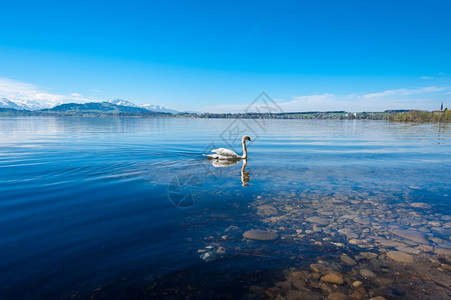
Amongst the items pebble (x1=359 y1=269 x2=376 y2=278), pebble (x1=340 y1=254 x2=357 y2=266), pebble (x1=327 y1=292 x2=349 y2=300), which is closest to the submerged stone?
pebble (x1=340 y1=254 x2=357 y2=266)

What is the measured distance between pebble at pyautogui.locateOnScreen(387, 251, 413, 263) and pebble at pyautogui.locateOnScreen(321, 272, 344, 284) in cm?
181

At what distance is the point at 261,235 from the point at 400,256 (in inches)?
138

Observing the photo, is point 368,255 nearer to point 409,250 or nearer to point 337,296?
point 409,250

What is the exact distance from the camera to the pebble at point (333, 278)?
5137 millimetres

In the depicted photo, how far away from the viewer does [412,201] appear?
995 centimetres

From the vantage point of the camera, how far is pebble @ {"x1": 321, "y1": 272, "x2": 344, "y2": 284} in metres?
5.14

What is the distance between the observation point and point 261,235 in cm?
700

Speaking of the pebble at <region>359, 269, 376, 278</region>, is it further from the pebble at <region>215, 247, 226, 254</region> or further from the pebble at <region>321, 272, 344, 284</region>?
the pebble at <region>215, 247, 226, 254</region>

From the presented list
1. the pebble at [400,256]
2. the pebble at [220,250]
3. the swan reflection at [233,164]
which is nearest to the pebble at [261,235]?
the pebble at [220,250]

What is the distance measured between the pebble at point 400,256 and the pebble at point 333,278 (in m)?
1.81

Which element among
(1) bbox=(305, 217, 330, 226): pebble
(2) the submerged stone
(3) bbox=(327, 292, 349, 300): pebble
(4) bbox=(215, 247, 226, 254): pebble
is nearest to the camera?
(3) bbox=(327, 292, 349, 300): pebble

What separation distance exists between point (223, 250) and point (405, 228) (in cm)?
585

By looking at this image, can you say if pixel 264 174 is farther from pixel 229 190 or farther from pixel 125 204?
pixel 125 204

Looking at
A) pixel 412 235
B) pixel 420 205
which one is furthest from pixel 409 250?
pixel 420 205
